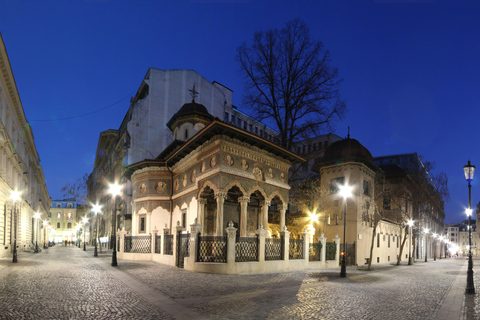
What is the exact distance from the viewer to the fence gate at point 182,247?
18078 millimetres

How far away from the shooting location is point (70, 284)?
1184 cm

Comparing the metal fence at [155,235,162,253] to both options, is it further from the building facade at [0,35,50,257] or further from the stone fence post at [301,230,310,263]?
the stone fence post at [301,230,310,263]

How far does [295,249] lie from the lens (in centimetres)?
1975

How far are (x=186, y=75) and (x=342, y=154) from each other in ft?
68.4

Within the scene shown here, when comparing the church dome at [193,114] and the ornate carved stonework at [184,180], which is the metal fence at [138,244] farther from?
the church dome at [193,114]

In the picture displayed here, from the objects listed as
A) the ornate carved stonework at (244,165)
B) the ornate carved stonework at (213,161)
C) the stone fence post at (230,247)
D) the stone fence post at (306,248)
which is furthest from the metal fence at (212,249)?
→ the stone fence post at (306,248)

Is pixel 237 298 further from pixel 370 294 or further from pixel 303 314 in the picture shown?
pixel 370 294

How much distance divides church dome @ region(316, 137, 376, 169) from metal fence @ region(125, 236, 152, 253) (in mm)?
16052

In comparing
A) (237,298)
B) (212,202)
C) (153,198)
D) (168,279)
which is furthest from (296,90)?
(237,298)

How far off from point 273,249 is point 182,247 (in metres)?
4.84

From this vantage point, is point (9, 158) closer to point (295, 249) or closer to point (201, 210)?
point (201, 210)

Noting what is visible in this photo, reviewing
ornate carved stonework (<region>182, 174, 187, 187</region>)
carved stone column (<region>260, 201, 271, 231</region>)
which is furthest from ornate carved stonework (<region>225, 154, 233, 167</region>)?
ornate carved stonework (<region>182, 174, 187, 187</region>)

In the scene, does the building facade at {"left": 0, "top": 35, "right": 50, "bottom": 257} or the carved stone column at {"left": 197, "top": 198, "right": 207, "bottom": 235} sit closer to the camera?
the carved stone column at {"left": 197, "top": 198, "right": 207, "bottom": 235}

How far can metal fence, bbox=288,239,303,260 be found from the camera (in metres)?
19.5
